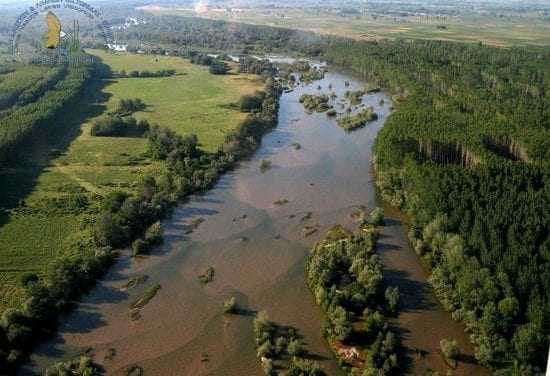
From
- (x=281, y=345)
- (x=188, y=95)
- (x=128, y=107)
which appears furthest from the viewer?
(x=188, y=95)

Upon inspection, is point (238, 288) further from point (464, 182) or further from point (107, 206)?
point (464, 182)

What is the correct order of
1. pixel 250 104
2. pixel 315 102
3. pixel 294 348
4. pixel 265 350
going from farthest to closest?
pixel 315 102 < pixel 250 104 < pixel 265 350 < pixel 294 348

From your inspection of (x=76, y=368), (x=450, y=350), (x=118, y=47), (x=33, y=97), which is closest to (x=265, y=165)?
(x=450, y=350)

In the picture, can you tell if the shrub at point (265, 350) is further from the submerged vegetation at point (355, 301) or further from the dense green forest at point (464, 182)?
the dense green forest at point (464, 182)

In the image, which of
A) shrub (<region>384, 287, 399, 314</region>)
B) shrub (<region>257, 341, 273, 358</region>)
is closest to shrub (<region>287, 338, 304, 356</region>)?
shrub (<region>257, 341, 273, 358</region>)

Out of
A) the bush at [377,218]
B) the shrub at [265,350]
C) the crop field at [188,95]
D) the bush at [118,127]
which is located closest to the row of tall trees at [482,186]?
the bush at [377,218]

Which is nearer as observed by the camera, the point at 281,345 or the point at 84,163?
the point at 281,345

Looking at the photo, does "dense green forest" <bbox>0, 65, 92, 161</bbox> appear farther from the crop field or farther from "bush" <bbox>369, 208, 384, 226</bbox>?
"bush" <bbox>369, 208, 384, 226</bbox>

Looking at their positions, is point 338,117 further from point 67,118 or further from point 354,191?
point 67,118
